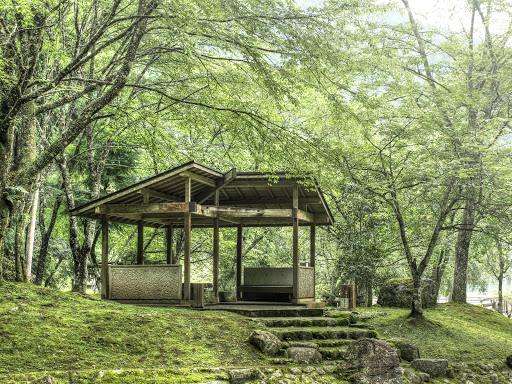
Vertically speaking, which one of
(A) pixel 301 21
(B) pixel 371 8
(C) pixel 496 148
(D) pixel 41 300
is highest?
(B) pixel 371 8

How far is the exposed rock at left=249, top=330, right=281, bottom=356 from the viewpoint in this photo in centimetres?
885

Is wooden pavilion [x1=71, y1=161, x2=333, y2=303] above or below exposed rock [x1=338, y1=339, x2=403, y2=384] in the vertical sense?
above

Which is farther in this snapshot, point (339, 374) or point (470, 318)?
point (470, 318)

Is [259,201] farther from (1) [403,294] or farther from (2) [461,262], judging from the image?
(2) [461,262]

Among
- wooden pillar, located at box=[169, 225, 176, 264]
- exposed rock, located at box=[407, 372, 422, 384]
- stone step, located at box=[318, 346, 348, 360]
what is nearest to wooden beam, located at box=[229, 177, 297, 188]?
wooden pillar, located at box=[169, 225, 176, 264]

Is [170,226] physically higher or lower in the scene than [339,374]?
higher

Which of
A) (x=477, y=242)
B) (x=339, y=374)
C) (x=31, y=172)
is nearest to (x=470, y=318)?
(x=477, y=242)

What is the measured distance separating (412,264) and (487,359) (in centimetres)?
323

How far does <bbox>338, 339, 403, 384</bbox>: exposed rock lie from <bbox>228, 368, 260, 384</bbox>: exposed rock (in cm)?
184

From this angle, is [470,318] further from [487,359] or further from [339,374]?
[339,374]

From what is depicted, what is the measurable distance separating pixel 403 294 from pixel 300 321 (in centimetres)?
780

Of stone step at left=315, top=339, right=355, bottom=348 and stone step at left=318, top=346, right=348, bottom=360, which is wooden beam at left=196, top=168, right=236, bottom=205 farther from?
stone step at left=318, top=346, right=348, bottom=360

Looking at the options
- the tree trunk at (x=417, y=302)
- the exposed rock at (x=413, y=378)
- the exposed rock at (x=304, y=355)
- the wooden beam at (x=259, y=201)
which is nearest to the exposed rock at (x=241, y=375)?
the exposed rock at (x=304, y=355)

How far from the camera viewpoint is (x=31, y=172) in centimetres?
939
